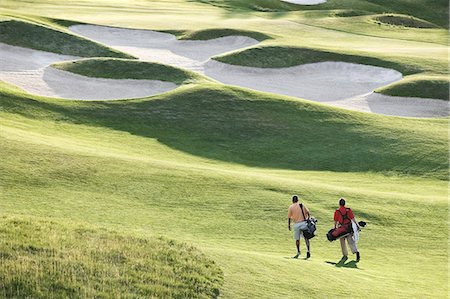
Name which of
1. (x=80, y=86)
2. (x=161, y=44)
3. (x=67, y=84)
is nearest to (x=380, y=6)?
(x=161, y=44)

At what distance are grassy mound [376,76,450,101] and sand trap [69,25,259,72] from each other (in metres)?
15.1

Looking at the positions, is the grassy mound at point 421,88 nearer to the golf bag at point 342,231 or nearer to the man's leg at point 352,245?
the man's leg at point 352,245

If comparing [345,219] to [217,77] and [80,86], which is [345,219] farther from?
[217,77]

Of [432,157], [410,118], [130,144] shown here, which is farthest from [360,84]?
[130,144]

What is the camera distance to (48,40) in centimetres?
6150

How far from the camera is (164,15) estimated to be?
84.9 m

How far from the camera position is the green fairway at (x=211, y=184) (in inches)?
798

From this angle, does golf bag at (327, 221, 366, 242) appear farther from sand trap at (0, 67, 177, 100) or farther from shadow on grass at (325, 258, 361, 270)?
sand trap at (0, 67, 177, 100)

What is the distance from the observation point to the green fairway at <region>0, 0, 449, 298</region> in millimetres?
20281

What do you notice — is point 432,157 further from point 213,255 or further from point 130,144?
point 213,255

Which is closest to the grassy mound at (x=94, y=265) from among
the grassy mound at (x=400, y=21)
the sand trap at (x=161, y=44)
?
the sand trap at (x=161, y=44)

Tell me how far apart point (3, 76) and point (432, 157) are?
2842cm

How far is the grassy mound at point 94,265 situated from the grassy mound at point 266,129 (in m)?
18.4

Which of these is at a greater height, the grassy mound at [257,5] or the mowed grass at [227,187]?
the grassy mound at [257,5]
